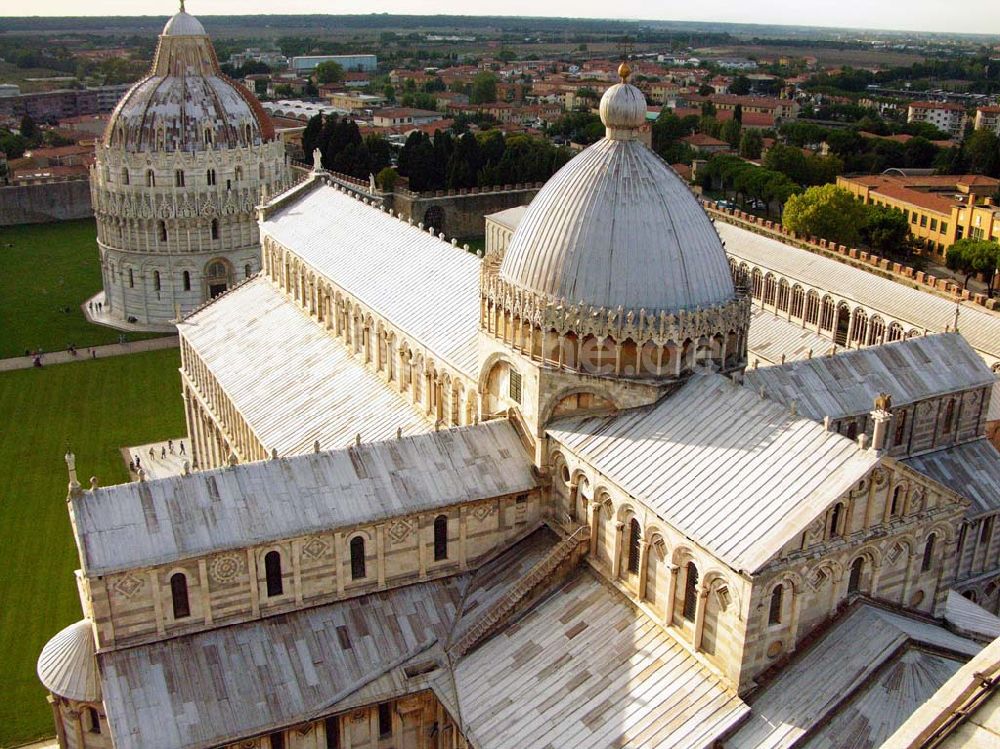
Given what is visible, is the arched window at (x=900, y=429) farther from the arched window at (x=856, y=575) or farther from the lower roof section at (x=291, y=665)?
the lower roof section at (x=291, y=665)

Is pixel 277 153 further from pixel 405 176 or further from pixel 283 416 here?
pixel 283 416

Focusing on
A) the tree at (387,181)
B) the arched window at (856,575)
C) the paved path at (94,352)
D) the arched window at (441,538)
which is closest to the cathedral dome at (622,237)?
the arched window at (441,538)

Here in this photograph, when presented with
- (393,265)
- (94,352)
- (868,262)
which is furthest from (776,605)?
(94,352)

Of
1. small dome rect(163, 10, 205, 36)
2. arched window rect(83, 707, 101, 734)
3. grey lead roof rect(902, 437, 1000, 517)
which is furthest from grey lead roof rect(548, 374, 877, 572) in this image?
small dome rect(163, 10, 205, 36)

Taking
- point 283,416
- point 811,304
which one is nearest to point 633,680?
point 283,416

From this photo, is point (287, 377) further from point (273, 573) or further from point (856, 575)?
point (856, 575)

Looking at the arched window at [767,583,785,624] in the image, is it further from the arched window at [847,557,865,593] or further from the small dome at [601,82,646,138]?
the small dome at [601,82,646,138]

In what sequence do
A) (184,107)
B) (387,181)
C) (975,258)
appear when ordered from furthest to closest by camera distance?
(387,181)
(184,107)
(975,258)
